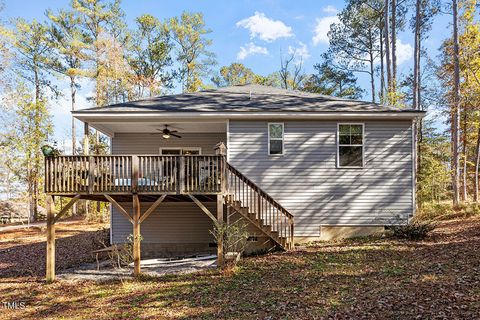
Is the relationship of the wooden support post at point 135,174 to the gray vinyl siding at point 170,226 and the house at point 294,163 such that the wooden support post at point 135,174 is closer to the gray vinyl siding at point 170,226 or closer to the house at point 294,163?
the house at point 294,163

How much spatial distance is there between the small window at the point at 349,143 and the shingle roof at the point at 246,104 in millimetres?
709

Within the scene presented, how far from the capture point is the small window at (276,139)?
36.8 feet

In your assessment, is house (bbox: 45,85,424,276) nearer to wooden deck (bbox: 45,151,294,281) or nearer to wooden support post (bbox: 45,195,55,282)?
wooden deck (bbox: 45,151,294,281)

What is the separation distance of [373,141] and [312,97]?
308 centimetres

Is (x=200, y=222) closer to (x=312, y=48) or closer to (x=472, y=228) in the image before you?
(x=472, y=228)

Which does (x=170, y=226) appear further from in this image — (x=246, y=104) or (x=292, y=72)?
(x=292, y=72)

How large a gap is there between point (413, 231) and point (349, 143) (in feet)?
11.6

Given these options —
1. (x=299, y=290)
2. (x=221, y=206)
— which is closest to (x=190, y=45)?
(x=221, y=206)

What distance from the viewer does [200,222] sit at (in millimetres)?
11945

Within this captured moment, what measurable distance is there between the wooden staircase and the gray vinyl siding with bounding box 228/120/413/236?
0.61 m

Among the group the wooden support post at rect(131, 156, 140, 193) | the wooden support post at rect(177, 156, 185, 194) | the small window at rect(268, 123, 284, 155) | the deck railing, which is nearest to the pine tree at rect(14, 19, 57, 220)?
the deck railing

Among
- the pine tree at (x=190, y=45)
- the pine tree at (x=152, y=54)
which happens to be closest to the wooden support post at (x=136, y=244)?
the pine tree at (x=152, y=54)

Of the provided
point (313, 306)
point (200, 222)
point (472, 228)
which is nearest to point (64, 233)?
point (200, 222)

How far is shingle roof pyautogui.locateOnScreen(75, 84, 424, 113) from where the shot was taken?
35.4 ft
